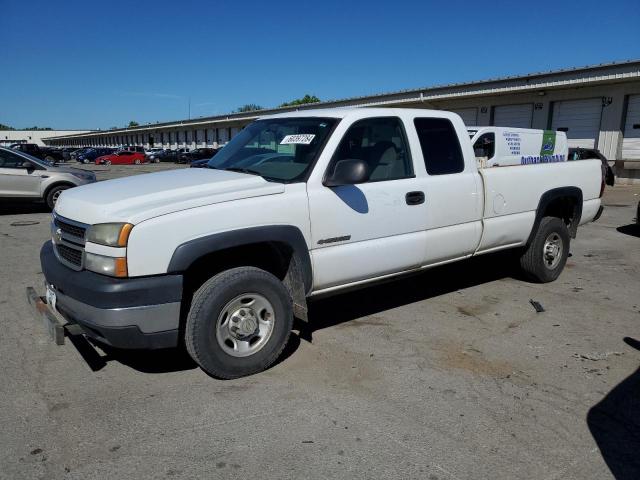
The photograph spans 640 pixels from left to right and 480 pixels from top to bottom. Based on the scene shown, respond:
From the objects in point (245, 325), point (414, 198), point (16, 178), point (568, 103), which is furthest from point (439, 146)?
point (568, 103)

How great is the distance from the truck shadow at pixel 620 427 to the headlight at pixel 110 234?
309 centimetres

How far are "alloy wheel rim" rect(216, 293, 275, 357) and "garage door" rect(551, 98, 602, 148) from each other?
22.2m

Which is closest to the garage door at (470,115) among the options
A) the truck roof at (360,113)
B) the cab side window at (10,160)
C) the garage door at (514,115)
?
the garage door at (514,115)

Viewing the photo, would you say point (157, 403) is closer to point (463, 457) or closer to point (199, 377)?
point (199, 377)

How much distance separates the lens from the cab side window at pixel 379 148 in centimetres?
433

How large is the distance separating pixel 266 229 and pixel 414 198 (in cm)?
150

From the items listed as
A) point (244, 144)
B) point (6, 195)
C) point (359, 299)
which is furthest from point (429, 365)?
point (6, 195)

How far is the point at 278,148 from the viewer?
4.48m

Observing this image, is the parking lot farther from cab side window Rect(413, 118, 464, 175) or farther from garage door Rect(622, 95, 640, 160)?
garage door Rect(622, 95, 640, 160)

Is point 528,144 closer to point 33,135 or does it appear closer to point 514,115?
point 514,115

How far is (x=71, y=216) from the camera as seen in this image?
369cm

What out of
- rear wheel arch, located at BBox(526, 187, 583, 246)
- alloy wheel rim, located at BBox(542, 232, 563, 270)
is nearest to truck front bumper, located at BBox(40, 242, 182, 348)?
rear wheel arch, located at BBox(526, 187, 583, 246)

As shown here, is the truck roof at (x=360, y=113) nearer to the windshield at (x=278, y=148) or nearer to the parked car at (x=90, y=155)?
the windshield at (x=278, y=148)

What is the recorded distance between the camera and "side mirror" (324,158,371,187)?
3.89 meters
